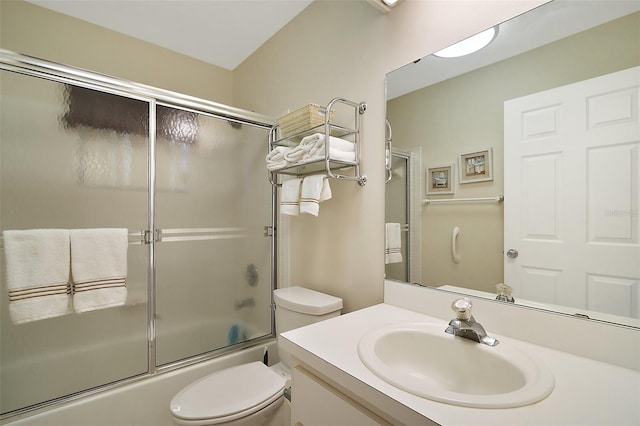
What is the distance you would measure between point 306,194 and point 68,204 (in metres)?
1.11

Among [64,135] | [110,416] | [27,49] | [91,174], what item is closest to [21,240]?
[91,174]

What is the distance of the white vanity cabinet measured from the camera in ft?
2.21

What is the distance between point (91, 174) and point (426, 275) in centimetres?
162

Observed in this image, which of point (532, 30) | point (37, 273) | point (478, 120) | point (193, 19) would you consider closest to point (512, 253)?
point (478, 120)

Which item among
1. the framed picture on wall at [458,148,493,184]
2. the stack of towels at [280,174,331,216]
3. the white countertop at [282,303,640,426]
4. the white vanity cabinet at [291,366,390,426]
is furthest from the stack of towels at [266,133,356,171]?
the white vanity cabinet at [291,366,390,426]

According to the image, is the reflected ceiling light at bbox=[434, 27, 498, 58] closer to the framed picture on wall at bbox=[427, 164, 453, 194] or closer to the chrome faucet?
the framed picture on wall at bbox=[427, 164, 453, 194]

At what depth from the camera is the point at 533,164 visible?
878mm

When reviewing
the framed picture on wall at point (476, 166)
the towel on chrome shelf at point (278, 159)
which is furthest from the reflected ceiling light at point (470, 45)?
the towel on chrome shelf at point (278, 159)

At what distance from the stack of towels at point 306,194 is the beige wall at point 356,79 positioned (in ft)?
0.49

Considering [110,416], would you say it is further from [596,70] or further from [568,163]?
[596,70]

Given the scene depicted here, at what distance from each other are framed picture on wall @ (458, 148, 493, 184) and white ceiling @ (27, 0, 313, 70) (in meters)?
1.35

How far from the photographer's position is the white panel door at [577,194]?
721mm

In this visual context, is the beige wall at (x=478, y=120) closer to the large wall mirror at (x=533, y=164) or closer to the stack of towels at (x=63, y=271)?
the large wall mirror at (x=533, y=164)

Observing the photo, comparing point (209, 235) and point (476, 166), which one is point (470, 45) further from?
point (209, 235)
